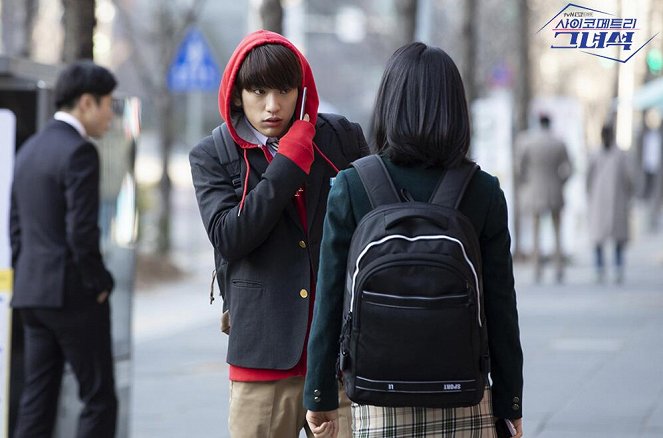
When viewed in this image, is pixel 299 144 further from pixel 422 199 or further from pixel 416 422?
pixel 416 422

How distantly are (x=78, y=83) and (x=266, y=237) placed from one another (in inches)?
94.0

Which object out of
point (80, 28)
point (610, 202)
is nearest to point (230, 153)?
point (80, 28)

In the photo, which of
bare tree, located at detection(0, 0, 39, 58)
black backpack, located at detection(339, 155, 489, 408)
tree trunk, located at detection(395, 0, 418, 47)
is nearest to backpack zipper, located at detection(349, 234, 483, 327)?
black backpack, located at detection(339, 155, 489, 408)

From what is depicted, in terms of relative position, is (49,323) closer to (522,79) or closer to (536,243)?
(536,243)

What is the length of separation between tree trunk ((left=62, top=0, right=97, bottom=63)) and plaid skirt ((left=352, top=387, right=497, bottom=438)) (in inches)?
189

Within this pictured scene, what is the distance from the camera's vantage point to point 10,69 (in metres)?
6.19

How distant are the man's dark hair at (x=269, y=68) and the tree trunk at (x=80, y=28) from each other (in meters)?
3.95

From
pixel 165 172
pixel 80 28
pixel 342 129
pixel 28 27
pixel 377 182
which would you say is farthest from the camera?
pixel 165 172

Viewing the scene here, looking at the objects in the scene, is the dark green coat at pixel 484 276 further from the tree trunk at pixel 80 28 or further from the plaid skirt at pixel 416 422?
the tree trunk at pixel 80 28

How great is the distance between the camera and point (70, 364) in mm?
5840

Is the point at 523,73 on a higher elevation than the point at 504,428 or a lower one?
higher

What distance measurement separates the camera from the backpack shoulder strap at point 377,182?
3.21 metres

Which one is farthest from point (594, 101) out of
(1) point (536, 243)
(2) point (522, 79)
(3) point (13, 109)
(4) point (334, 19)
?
(3) point (13, 109)

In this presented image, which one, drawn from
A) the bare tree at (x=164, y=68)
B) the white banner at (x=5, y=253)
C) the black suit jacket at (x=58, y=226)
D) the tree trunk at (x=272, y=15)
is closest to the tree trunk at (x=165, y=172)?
the bare tree at (x=164, y=68)
